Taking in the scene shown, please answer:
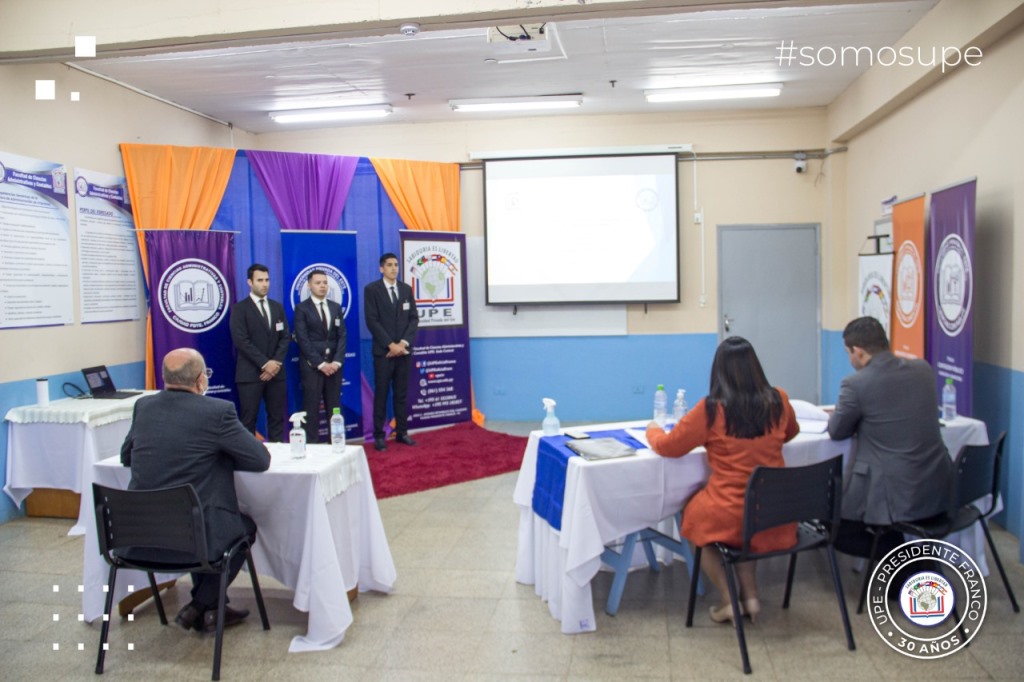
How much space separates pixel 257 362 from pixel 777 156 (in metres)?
5.42

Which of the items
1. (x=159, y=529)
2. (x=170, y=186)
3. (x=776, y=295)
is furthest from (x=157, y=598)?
(x=776, y=295)

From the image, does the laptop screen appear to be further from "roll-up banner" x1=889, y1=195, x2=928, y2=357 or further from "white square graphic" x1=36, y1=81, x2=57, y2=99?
"roll-up banner" x1=889, y1=195, x2=928, y2=357

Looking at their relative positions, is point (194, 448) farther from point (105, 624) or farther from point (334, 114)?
point (334, 114)

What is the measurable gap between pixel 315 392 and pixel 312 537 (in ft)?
10.8

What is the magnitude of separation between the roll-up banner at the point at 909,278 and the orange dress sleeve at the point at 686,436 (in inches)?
110

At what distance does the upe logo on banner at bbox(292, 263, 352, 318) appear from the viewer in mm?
6528

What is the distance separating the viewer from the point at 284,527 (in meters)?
3.17

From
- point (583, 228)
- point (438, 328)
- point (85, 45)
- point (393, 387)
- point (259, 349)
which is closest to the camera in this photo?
point (85, 45)

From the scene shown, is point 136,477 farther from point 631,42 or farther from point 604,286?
point 604,286

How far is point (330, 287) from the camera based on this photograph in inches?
262

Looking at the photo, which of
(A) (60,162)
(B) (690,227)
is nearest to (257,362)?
(A) (60,162)

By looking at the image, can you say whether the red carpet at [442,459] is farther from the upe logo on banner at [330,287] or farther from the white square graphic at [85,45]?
the white square graphic at [85,45]

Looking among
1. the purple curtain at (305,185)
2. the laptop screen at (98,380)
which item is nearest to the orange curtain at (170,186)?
the purple curtain at (305,185)

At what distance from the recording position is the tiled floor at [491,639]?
111 inches
